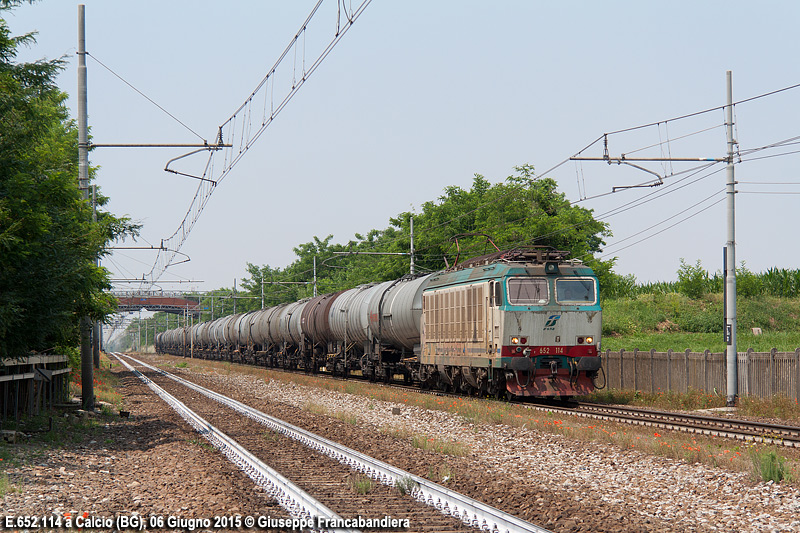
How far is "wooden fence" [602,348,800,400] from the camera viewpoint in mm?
20359

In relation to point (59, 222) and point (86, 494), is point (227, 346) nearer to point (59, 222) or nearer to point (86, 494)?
point (59, 222)

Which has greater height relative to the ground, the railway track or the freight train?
the freight train

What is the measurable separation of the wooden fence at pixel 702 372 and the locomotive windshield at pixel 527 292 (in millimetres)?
5642

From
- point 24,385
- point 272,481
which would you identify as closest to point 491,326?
point 24,385

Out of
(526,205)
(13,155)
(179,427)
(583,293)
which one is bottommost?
(179,427)

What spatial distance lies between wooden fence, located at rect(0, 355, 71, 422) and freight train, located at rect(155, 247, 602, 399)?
10.8 meters

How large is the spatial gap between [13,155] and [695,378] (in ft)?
61.5

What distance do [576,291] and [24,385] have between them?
13.5m

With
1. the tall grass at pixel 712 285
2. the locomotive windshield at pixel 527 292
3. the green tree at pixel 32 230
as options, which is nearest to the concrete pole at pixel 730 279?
the locomotive windshield at pixel 527 292

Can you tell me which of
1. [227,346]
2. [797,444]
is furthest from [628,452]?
[227,346]

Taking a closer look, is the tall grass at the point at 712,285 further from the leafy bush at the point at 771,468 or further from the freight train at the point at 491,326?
the leafy bush at the point at 771,468

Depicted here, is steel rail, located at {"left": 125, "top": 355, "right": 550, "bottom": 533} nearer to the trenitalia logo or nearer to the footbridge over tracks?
the trenitalia logo

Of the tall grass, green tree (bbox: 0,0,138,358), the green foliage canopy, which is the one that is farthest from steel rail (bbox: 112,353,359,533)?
the tall grass

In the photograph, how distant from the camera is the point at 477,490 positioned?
938cm
